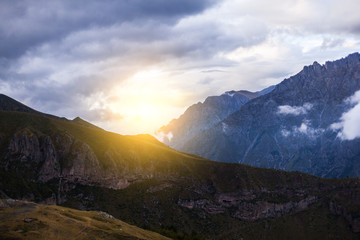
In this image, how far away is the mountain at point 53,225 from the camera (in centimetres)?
14512

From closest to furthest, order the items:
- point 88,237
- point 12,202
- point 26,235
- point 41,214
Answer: point 26,235, point 88,237, point 41,214, point 12,202

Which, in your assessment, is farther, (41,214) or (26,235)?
(41,214)

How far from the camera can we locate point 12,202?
614 ft

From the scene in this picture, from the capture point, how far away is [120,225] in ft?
621

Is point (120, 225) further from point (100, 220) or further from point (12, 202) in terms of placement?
point (12, 202)

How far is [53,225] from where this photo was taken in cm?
15638

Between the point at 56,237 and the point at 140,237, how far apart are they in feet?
A: 141

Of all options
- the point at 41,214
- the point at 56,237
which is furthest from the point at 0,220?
the point at 56,237

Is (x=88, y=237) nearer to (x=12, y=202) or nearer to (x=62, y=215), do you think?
(x=62, y=215)

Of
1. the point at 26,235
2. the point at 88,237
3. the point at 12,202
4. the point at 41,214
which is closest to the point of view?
the point at 26,235

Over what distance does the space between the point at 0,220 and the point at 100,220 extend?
1935 inches

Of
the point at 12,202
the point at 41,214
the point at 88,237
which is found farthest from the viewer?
the point at 12,202

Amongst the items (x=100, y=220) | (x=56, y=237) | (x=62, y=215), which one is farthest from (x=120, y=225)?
(x=56, y=237)

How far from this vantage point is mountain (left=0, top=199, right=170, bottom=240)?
145125 mm
